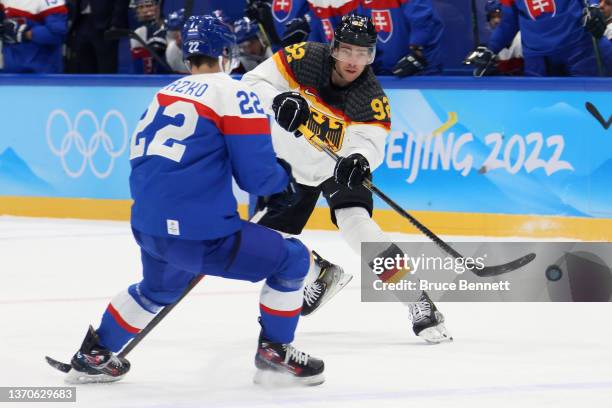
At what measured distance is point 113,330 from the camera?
364 centimetres

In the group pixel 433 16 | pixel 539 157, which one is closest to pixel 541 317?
pixel 539 157

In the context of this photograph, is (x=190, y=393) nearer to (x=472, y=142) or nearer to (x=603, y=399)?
(x=603, y=399)

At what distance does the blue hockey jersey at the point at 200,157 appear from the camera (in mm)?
3430

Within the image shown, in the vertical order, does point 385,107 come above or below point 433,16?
above

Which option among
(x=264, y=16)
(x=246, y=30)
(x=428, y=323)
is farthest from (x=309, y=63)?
(x=264, y=16)

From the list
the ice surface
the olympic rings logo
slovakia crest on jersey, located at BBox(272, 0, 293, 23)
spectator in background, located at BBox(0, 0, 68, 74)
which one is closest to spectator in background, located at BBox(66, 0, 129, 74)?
spectator in background, located at BBox(0, 0, 68, 74)

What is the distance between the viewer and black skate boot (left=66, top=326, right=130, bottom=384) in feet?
11.9

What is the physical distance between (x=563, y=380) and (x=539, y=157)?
10.9 feet

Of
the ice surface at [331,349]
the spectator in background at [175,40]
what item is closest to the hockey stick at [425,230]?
the ice surface at [331,349]

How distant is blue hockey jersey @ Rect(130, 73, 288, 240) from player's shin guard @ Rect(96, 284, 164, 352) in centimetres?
Result: 25

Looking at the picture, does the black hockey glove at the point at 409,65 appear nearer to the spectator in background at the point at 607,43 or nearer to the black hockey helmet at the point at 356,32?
the spectator in background at the point at 607,43

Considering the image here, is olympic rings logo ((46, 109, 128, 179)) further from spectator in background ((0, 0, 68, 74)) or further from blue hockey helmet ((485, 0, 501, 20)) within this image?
blue hockey helmet ((485, 0, 501, 20))

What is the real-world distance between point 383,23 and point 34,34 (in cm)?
253

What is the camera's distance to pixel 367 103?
4.58 meters
